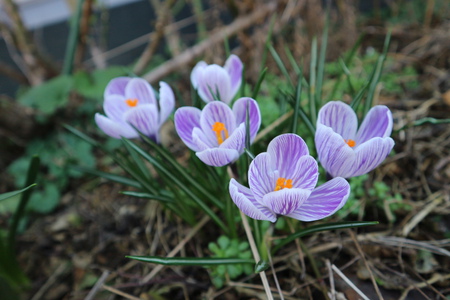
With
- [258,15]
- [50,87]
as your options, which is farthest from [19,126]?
[258,15]

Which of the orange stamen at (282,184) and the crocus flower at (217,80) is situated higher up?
the crocus flower at (217,80)

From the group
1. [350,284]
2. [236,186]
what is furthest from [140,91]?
[350,284]

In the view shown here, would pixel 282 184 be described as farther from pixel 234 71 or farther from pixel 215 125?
pixel 234 71

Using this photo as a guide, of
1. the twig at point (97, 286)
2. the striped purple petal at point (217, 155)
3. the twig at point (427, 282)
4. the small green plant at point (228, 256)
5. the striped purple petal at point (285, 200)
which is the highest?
the striped purple petal at point (217, 155)

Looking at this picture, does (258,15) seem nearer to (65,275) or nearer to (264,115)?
(264,115)

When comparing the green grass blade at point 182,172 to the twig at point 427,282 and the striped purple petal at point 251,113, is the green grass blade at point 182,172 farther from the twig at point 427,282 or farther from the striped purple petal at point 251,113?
the twig at point 427,282

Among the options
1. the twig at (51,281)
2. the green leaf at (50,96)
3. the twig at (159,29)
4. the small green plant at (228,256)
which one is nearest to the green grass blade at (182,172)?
the small green plant at (228,256)
